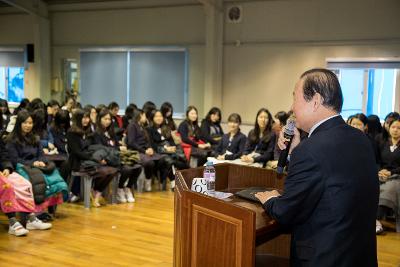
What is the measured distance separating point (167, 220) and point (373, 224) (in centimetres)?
341

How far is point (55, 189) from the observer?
4.71m

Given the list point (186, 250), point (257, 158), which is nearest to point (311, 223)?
point (186, 250)

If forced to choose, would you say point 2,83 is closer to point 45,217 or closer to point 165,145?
point 165,145

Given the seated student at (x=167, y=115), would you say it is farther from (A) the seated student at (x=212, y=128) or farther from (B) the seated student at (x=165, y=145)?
(A) the seated student at (x=212, y=128)

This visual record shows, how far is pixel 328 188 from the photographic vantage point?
172 cm

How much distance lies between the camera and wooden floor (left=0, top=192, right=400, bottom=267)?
382cm

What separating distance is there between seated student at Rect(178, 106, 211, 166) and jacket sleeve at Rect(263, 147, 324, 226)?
4997 millimetres

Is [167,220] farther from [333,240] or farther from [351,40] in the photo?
[351,40]

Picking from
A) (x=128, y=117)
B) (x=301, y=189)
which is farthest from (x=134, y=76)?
(x=301, y=189)

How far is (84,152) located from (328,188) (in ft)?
13.4

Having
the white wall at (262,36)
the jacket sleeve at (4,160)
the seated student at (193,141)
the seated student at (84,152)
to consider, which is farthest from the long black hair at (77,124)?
the white wall at (262,36)

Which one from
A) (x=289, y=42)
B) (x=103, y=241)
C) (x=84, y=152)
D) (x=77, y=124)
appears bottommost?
(x=103, y=241)

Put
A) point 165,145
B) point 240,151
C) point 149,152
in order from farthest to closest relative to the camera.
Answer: point 165,145, point 149,152, point 240,151

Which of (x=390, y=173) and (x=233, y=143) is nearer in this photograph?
(x=390, y=173)
